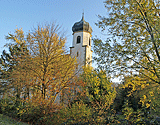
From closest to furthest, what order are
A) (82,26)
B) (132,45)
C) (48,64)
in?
(132,45) < (48,64) < (82,26)

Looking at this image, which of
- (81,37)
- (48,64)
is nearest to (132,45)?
(48,64)

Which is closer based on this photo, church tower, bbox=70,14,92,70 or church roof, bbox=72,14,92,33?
church tower, bbox=70,14,92,70

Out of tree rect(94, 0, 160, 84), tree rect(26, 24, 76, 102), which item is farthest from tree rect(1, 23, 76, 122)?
tree rect(94, 0, 160, 84)

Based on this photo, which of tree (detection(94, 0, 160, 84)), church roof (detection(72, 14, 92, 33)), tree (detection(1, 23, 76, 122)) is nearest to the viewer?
tree (detection(94, 0, 160, 84))

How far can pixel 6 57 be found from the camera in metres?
14.6

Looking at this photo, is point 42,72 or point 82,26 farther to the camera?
point 82,26

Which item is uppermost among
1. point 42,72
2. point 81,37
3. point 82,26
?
point 82,26

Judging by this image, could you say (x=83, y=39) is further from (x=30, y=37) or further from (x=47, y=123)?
(x=47, y=123)

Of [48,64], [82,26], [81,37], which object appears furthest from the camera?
[82,26]

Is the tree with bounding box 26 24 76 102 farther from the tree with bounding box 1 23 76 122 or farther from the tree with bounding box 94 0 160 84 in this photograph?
the tree with bounding box 94 0 160 84

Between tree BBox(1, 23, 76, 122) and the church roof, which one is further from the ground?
the church roof

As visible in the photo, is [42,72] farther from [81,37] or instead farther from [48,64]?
[81,37]

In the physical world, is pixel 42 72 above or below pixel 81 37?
below

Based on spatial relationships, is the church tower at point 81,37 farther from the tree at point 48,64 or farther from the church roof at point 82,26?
the tree at point 48,64
